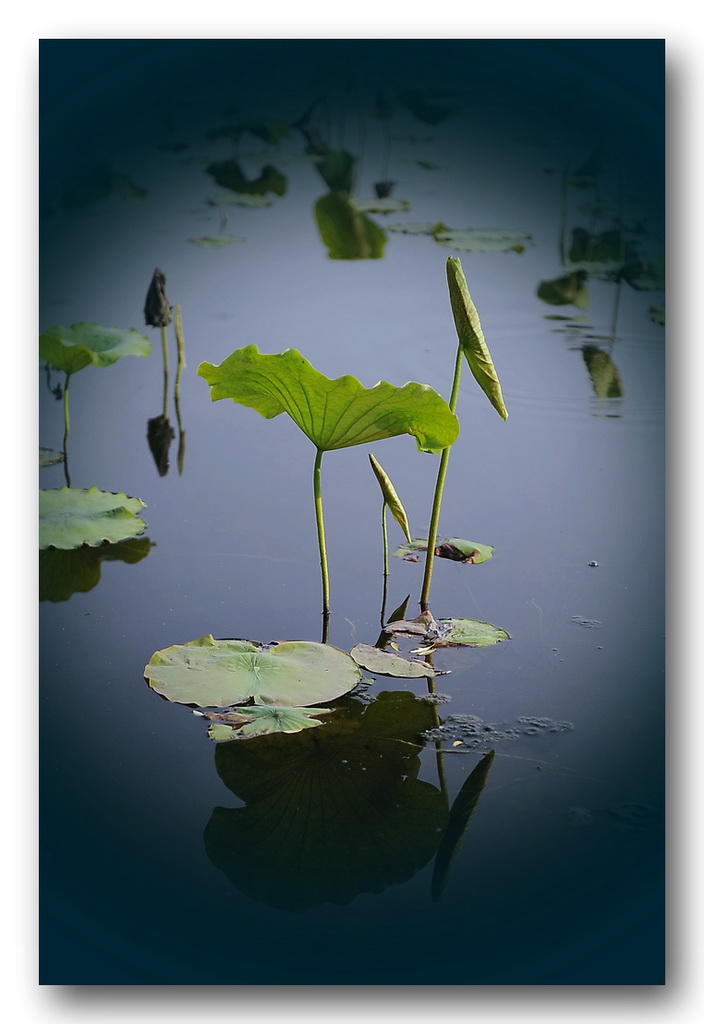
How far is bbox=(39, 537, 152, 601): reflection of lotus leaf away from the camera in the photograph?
2365 millimetres

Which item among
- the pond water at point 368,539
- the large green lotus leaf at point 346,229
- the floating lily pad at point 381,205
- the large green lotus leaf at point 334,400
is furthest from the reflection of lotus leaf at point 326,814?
the floating lily pad at point 381,205

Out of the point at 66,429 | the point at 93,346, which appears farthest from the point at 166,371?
the point at 66,429

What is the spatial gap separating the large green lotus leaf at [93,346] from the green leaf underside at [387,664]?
1.04 meters

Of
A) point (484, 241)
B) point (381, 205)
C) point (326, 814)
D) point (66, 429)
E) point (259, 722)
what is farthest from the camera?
point (381, 205)

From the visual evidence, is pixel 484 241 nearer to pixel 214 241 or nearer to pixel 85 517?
pixel 214 241

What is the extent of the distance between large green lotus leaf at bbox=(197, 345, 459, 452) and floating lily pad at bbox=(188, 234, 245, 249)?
70.5 inches

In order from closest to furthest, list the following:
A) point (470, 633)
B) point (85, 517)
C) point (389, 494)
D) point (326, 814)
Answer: point (326, 814), point (470, 633), point (389, 494), point (85, 517)

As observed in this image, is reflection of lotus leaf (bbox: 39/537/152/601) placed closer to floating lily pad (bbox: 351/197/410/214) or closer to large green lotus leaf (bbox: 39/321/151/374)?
large green lotus leaf (bbox: 39/321/151/374)

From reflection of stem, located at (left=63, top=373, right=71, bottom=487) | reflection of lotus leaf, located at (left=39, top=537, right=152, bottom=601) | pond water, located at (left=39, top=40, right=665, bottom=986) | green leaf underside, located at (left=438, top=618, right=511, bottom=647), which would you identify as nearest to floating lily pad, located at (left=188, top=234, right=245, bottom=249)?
pond water, located at (left=39, top=40, right=665, bottom=986)

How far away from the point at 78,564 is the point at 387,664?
0.79m

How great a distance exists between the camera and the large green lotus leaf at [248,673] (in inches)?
75.7

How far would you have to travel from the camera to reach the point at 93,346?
118 inches

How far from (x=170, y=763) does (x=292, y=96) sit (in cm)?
153

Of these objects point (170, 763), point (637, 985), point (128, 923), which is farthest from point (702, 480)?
point (128, 923)
